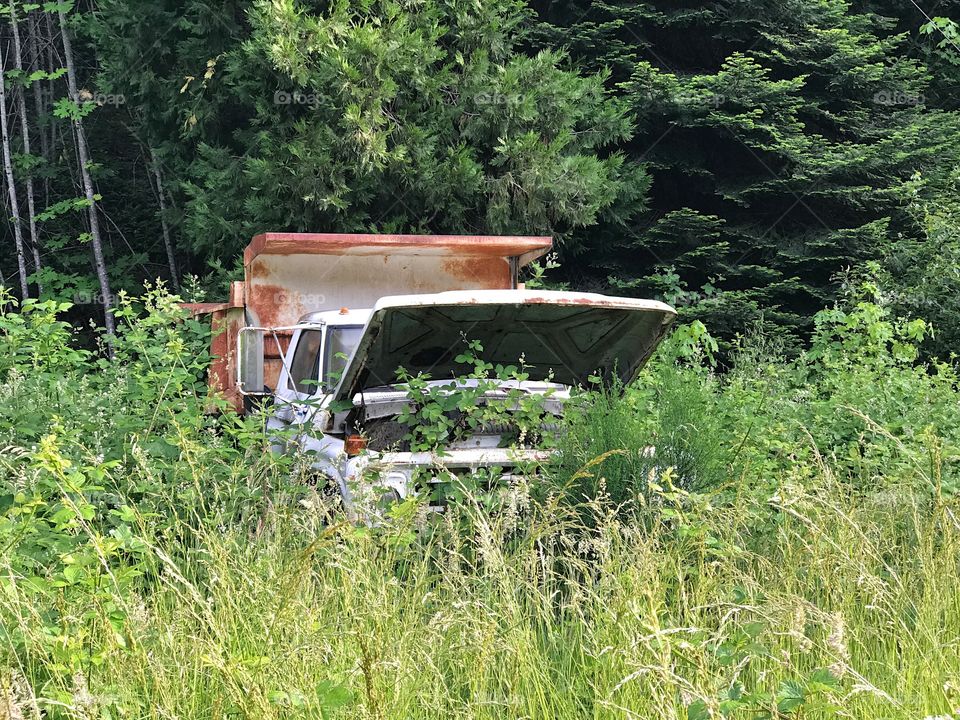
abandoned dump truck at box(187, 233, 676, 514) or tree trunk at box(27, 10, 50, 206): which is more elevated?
tree trunk at box(27, 10, 50, 206)

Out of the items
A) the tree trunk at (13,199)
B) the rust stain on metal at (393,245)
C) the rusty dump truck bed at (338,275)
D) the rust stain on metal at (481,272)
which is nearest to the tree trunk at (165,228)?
the tree trunk at (13,199)

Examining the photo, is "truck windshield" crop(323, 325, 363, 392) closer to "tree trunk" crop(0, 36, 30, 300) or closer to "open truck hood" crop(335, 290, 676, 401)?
"open truck hood" crop(335, 290, 676, 401)

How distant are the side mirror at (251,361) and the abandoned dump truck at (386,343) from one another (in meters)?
0.01

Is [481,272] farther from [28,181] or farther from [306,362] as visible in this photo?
[28,181]

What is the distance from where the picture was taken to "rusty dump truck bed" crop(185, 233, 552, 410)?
8.34 meters

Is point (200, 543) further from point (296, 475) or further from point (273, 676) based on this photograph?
point (273, 676)

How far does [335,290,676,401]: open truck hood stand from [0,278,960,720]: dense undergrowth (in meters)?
0.67

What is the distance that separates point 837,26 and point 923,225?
11.6 feet

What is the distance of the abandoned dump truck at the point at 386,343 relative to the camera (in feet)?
17.2

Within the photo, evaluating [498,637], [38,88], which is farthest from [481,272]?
[38,88]

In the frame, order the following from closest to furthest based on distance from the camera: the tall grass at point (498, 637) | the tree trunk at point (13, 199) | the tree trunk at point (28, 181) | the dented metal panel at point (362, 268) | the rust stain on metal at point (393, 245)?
the tall grass at point (498, 637) → the rust stain on metal at point (393, 245) → the dented metal panel at point (362, 268) → the tree trunk at point (13, 199) → the tree trunk at point (28, 181)

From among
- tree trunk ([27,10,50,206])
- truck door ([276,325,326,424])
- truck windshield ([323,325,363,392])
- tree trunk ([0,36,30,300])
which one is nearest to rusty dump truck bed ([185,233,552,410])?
truck door ([276,325,326,424])

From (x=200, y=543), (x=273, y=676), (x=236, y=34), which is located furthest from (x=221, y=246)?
(x=273, y=676)

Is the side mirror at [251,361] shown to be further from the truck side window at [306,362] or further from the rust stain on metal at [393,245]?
the rust stain on metal at [393,245]
